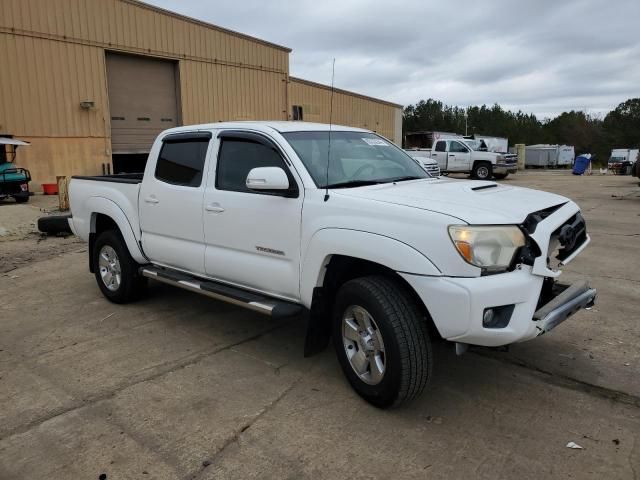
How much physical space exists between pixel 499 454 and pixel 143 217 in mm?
3862

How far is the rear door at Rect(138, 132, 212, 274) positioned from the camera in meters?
4.66

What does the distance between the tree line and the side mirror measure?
7128 centimetres

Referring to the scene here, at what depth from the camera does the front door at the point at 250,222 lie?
3840 mm

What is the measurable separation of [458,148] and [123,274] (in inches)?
909

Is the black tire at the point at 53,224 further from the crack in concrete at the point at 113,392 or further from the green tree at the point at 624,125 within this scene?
the green tree at the point at 624,125

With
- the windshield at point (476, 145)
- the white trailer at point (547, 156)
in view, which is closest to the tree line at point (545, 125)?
the white trailer at point (547, 156)

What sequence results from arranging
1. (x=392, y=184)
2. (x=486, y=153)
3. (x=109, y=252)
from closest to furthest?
(x=392, y=184), (x=109, y=252), (x=486, y=153)

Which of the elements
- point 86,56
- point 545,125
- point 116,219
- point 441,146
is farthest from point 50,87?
point 545,125

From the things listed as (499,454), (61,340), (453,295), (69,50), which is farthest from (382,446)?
(69,50)

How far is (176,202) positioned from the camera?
4.82 meters

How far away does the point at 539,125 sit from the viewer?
308ft

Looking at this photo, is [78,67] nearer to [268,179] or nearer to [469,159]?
[268,179]

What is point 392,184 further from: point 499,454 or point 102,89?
point 102,89

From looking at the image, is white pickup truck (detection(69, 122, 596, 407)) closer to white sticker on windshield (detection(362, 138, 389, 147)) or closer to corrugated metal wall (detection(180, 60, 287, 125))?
white sticker on windshield (detection(362, 138, 389, 147))
